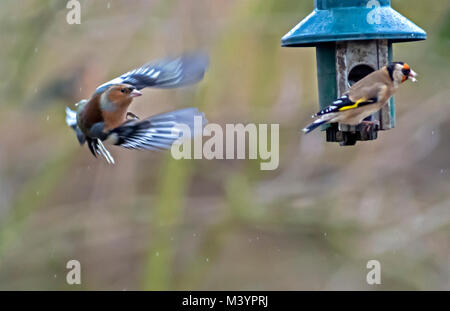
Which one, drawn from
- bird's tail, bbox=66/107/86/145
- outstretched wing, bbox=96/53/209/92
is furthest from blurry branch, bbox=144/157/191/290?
outstretched wing, bbox=96/53/209/92

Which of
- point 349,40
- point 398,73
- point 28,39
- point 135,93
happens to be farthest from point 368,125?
point 28,39

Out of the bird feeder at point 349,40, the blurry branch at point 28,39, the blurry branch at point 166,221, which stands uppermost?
the blurry branch at point 28,39

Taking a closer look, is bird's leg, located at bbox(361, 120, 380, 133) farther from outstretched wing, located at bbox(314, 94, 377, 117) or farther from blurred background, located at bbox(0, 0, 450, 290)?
blurred background, located at bbox(0, 0, 450, 290)

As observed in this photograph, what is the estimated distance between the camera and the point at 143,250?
7.85m

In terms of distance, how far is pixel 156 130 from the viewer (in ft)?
11.4

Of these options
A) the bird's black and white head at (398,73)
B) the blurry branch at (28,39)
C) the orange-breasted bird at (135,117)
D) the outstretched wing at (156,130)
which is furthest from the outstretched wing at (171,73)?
the blurry branch at (28,39)

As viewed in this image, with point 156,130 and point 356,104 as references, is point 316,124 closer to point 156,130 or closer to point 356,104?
point 356,104

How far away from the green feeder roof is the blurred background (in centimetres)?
248

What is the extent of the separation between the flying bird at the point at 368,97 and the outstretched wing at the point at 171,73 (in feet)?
2.39

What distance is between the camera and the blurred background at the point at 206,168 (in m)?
6.57

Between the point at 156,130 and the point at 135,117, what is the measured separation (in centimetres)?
42

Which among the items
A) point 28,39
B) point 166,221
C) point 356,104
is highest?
point 28,39

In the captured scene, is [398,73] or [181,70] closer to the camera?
[181,70]

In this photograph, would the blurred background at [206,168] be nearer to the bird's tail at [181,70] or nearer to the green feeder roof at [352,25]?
the green feeder roof at [352,25]
